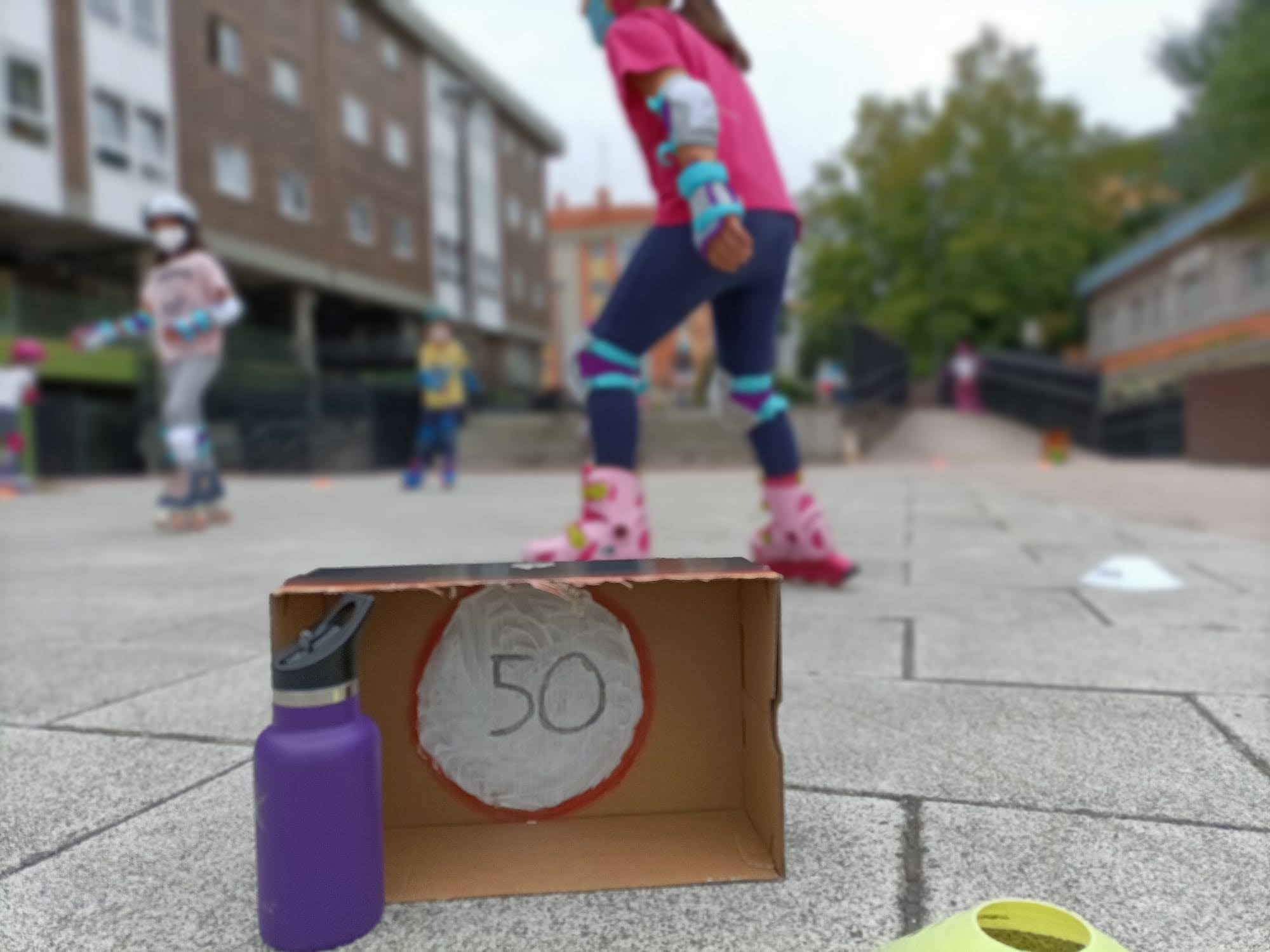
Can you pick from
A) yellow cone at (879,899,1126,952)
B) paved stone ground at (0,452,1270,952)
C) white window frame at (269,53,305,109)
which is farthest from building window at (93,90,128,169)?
yellow cone at (879,899,1126,952)

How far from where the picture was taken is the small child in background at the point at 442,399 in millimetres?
8586

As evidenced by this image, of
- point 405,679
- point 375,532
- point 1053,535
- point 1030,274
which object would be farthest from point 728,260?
point 1030,274

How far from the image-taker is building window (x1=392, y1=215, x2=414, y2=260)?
24375 mm

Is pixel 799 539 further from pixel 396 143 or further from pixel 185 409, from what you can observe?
pixel 396 143

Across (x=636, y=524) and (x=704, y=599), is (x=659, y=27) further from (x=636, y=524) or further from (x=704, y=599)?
(x=704, y=599)

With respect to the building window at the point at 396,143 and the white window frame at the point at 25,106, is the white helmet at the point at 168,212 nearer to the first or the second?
the white window frame at the point at 25,106

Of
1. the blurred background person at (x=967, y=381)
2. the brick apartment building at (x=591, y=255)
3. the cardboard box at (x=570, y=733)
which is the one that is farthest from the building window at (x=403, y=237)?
the brick apartment building at (x=591, y=255)

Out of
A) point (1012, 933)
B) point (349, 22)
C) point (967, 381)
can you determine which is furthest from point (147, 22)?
point (1012, 933)

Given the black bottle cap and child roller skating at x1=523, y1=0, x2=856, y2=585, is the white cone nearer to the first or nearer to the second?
child roller skating at x1=523, y1=0, x2=856, y2=585

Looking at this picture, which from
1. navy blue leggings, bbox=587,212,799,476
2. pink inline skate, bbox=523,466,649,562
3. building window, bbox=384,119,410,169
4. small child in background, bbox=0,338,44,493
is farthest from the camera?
building window, bbox=384,119,410,169

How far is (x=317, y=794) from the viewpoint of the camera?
2.93ft

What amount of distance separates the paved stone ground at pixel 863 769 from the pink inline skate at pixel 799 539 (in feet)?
0.29

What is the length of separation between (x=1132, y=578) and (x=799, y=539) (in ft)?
3.38

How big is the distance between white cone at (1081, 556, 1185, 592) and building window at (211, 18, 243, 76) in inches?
813
